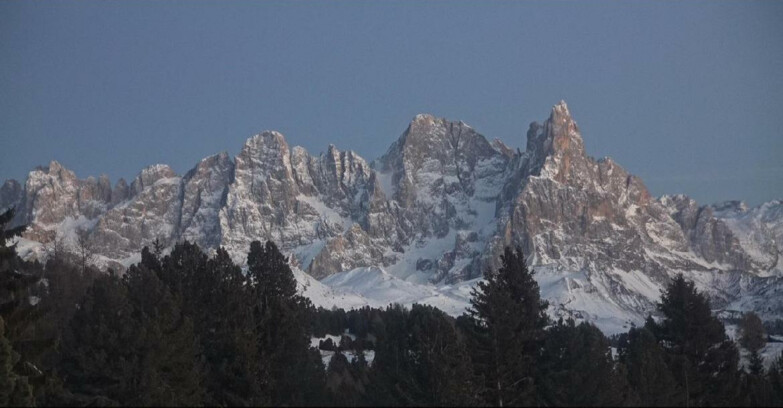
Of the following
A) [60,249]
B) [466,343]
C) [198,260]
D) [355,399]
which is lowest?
[355,399]

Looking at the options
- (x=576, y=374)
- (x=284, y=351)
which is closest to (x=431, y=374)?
(x=576, y=374)

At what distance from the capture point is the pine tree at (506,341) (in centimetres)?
4812

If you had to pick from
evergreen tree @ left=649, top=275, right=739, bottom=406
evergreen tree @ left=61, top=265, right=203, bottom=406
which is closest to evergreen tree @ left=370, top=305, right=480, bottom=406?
evergreen tree @ left=61, top=265, right=203, bottom=406

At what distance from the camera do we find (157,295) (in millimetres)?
48250

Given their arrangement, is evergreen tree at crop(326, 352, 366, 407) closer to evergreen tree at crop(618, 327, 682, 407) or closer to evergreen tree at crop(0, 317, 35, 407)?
evergreen tree at crop(0, 317, 35, 407)

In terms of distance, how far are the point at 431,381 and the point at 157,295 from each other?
1414 centimetres

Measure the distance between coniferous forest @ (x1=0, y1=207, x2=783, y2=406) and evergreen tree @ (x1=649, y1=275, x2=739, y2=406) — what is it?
8cm

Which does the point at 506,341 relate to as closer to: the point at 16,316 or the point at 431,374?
the point at 431,374

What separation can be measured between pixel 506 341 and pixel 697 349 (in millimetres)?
13827

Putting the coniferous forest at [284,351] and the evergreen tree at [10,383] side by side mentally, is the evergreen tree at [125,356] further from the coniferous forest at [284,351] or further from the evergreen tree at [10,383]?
the evergreen tree at [10,383]

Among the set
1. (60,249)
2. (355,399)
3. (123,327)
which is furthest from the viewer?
(60,249)

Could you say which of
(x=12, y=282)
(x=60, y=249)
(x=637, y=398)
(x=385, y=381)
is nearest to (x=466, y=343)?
(x=385, y=381)

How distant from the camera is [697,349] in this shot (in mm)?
56375

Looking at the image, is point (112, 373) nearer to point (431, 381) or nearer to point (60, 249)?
point (431, 381)
